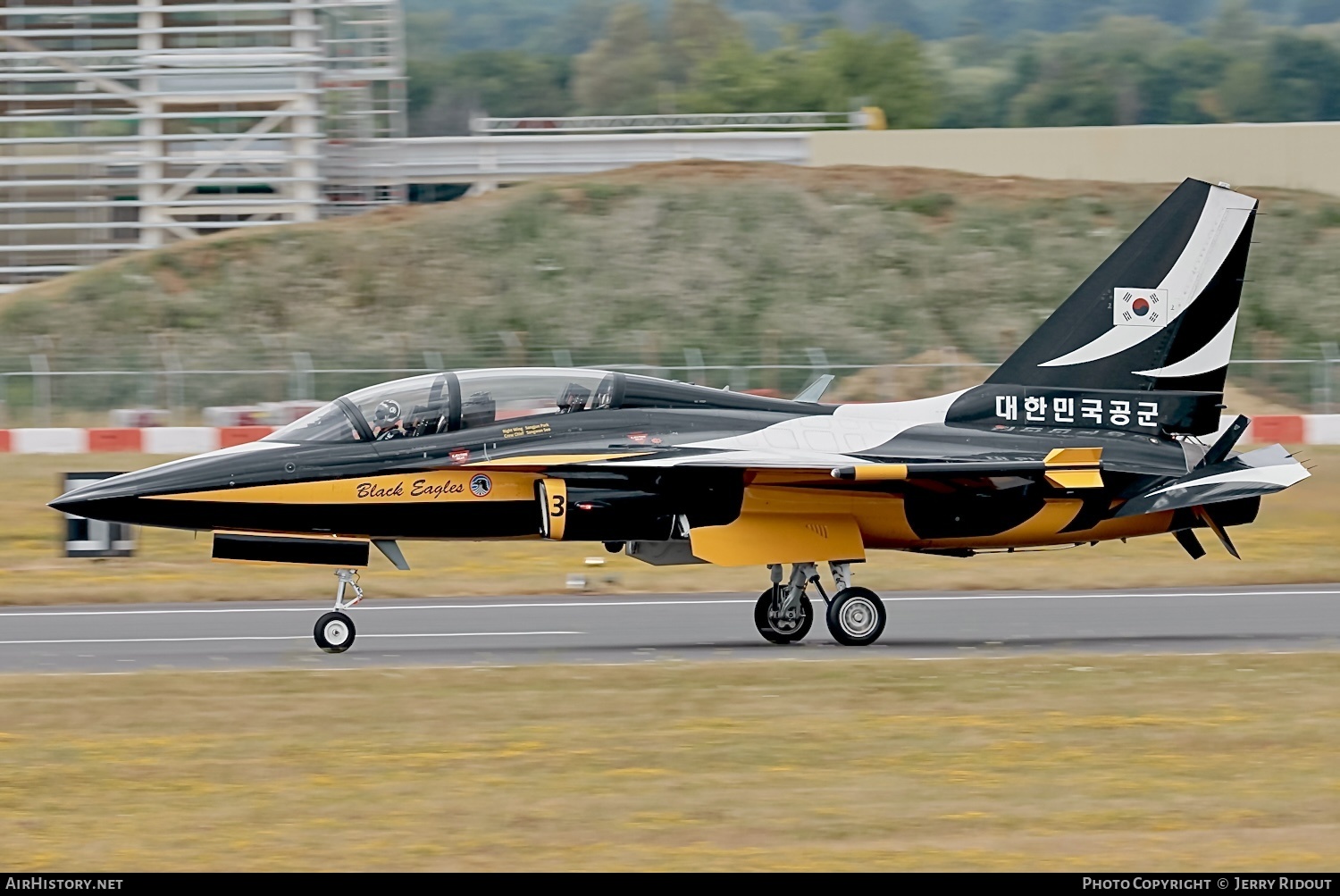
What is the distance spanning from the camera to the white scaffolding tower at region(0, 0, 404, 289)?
67.0m

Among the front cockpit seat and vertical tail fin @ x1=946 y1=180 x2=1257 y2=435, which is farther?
vertical tail fin @ x1=946 y1=180 x2=1257 y2=435

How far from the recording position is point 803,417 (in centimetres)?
1528

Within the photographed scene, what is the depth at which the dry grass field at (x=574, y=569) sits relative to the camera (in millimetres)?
19719

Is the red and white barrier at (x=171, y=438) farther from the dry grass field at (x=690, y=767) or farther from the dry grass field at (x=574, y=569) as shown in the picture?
the dry grass field at (x=690, y=767)

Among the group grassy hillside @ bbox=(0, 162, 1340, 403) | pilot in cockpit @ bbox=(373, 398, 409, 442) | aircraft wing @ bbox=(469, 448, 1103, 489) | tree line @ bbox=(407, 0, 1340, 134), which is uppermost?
tree line @ bbox=(407, 0, 1340, 134)

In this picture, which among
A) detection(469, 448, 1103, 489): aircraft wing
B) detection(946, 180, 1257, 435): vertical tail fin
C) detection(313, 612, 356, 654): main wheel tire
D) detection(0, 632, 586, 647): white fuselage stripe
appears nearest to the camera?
detection(469, 448, 1103, 489): aircraft wing

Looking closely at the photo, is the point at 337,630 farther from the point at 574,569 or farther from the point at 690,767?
the point at 574,569

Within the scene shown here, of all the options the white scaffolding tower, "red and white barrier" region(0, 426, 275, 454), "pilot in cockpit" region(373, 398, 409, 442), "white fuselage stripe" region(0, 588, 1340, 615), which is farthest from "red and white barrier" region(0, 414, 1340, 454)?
the white scaffolding tower

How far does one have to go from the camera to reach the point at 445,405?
1463 cm

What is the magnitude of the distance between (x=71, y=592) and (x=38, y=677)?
6.12 m

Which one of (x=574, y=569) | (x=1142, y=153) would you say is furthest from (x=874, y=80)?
(x=574, y=569)

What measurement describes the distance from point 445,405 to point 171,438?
49.9ft

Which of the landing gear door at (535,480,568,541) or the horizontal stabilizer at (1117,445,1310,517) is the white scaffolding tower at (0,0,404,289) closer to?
the landing gear door at (535,480,568,541)

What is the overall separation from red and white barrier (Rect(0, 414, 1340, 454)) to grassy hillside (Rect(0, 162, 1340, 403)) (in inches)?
718
